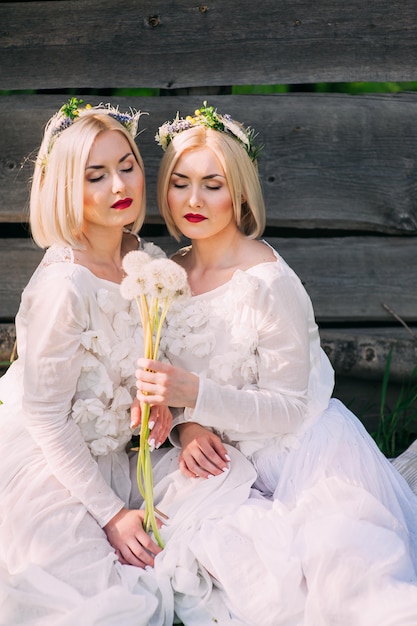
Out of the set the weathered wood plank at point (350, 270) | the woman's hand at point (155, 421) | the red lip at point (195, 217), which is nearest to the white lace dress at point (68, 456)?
the woman's hand at point (155, 421)

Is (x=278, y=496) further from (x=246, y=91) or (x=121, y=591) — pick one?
(x=246, y=91)

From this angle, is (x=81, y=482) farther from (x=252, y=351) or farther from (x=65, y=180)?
(x=65, y=180)

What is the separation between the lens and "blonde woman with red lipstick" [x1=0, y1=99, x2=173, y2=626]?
2631 mm

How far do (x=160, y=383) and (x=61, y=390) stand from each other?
1.16 ft

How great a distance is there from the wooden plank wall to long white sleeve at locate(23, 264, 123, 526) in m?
1.06

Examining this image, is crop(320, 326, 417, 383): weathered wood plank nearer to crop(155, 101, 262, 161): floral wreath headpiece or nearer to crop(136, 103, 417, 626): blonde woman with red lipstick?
crop(136, 103, 417, 626): blonde woman with red lipstick

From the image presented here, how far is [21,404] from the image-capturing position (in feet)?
9.84

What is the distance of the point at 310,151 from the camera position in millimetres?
3744

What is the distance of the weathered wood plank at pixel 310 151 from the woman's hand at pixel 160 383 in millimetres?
1172

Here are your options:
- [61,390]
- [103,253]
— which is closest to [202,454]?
[61,390]

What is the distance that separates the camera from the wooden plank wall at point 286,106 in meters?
3.61

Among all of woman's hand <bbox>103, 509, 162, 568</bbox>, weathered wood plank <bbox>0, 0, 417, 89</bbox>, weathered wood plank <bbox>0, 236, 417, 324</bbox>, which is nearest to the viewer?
woman's hand <bbox>103, 509, 162, 568</bbox>

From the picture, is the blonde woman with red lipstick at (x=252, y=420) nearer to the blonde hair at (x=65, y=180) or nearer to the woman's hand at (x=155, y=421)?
the woman's hand at (x=155, y=421)

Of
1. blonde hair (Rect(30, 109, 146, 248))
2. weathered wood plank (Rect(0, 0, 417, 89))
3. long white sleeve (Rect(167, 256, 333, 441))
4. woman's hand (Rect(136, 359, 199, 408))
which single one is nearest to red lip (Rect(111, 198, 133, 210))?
blonde hair (Rect(30, 109, 146, 248))
